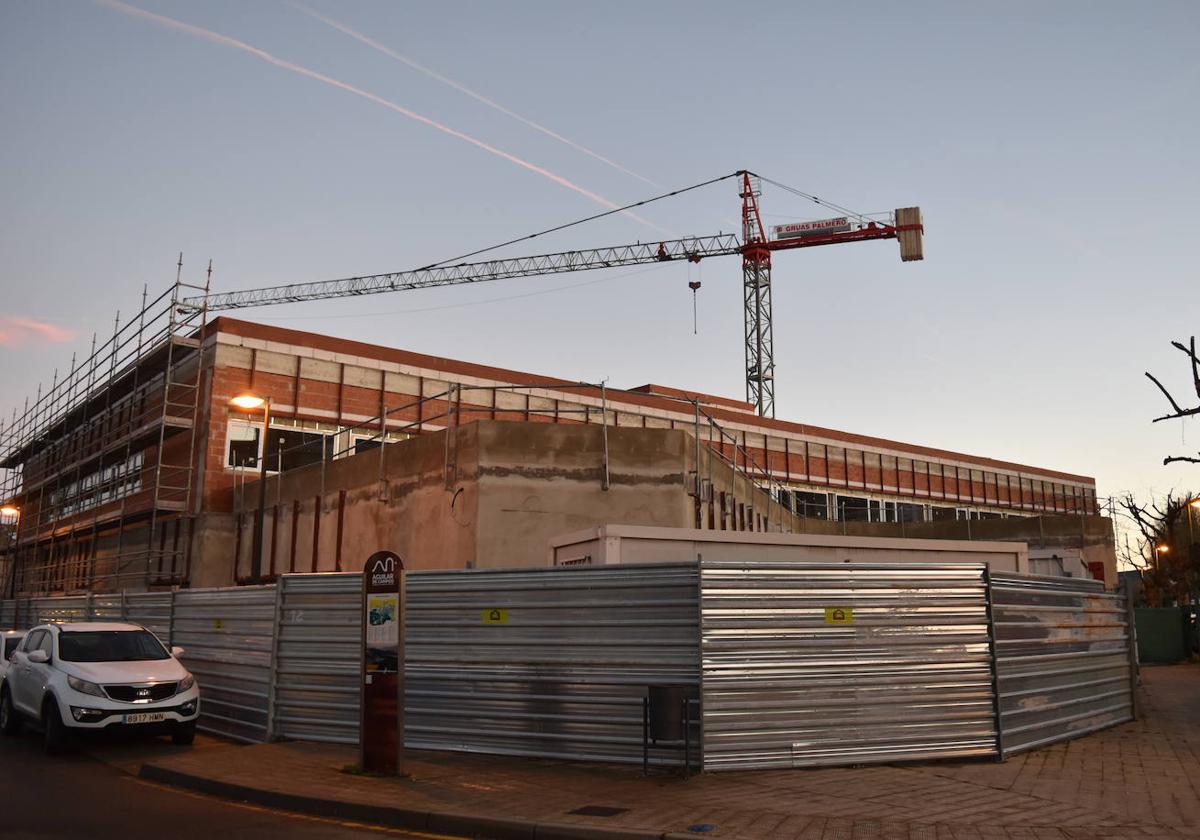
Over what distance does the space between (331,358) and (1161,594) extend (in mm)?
33035

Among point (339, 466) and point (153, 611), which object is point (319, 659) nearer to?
point (153, 611)

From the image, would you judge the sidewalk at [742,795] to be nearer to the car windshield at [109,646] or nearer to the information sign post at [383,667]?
the information sign post at [383,667]

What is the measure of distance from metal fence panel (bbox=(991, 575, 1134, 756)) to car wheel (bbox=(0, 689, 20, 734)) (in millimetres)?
14224

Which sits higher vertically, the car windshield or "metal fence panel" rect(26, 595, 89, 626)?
"metal fence panel" rect(26, 595, 89, 626)

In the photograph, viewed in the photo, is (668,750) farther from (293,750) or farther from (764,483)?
(764,483)

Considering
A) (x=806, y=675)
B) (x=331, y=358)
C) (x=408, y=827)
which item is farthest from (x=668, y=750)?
(x=331, y=358)

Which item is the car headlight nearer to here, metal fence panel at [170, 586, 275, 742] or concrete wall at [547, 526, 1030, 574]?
A: metal fence panel at [170, 586, 275, 742]

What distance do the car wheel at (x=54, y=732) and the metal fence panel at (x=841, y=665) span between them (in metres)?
8.80

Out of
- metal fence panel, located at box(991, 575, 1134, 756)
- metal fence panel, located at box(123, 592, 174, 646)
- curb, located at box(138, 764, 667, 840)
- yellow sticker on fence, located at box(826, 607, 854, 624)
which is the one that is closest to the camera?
curb, located at box(138, 764, 667, 840)

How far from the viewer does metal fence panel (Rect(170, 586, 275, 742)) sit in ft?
45.9

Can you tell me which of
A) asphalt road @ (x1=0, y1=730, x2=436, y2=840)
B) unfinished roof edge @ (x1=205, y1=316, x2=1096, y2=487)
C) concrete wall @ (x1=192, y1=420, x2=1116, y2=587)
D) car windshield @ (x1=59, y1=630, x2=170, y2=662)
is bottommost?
asphalt road @ (x1=0, y1=730, x2=436, y2=840)

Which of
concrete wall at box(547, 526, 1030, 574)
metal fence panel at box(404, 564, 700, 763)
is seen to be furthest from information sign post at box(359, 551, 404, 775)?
concrete wall at box(547, 526, 1030, 574)

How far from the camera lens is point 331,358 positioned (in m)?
36.6

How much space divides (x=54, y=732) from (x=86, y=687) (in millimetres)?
758
